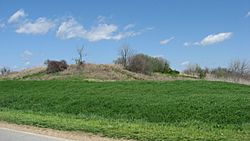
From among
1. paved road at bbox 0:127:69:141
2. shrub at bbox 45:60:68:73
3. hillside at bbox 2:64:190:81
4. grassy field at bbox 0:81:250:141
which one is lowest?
paved road at bbox 0:127:69:141

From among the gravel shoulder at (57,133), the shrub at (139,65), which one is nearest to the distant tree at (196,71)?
the shrub at (139,65)

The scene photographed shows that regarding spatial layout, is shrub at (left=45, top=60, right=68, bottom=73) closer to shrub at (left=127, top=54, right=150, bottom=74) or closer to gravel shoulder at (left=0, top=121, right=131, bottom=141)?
shrub at (left=127, top=54, right=150, bottom=74)

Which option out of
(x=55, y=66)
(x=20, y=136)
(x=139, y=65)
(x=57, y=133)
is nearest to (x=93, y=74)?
(x=55, y=66)

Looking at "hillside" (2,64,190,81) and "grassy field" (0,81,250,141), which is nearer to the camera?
"grassy field" (0,81,250,141)

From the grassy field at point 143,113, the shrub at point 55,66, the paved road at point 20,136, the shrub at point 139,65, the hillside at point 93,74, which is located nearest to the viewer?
the paved road at point 20,136

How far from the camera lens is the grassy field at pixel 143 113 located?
42.9 feet

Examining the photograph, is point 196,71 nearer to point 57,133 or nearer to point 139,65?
point 139,65

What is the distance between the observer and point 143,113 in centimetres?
1986

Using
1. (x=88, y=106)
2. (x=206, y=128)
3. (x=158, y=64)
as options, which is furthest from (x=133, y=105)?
(x=158, y=64)

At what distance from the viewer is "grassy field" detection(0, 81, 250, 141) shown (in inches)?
514

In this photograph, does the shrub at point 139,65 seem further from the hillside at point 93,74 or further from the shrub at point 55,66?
the shrub at point 55,66

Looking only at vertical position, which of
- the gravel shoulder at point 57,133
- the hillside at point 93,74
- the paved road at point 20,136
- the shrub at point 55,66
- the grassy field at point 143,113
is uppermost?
the shrub at point 55,66

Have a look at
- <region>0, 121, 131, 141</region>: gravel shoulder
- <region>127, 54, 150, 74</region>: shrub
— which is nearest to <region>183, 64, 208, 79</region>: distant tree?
<region>127, 54, 150, 74</region>: shrub

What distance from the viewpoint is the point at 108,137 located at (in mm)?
12500
